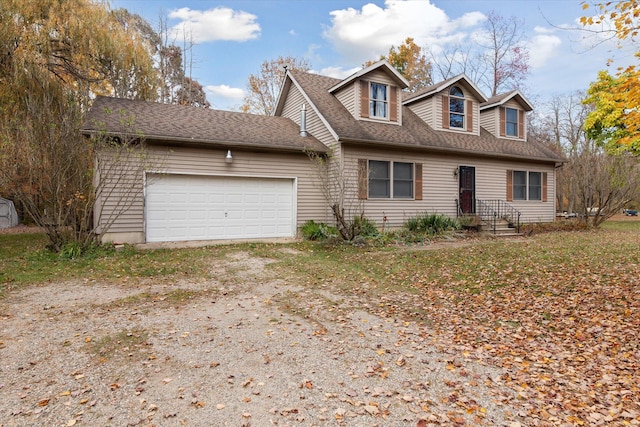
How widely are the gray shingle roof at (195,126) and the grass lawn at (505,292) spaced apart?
10.0ft

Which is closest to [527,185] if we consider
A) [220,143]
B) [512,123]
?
[512,123]

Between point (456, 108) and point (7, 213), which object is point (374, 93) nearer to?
point (456, 108)

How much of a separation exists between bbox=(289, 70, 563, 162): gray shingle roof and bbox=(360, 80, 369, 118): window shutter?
373 millimetres

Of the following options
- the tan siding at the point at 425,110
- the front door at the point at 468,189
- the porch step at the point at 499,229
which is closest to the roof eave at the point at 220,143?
the tan siding at the point at 425,110

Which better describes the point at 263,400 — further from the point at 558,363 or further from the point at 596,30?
the point at 596,30

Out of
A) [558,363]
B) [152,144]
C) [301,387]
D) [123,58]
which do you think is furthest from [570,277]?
[123,58]

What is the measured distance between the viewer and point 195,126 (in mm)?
10961

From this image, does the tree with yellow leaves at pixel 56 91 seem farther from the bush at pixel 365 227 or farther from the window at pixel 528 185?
the window at pixel 528 185

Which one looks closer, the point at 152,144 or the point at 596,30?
the point at 596,30

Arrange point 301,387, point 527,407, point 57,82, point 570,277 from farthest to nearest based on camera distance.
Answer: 1. point 57,82
2. point 570,277
3. point 301,387
4. point 527,407

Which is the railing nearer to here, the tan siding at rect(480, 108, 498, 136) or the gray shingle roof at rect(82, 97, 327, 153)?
the tan siding at rect(480, 108, 498, 136)

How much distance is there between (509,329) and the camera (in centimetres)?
450

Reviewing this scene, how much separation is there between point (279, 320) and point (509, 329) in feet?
9.51

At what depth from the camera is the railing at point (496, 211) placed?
14140mm
